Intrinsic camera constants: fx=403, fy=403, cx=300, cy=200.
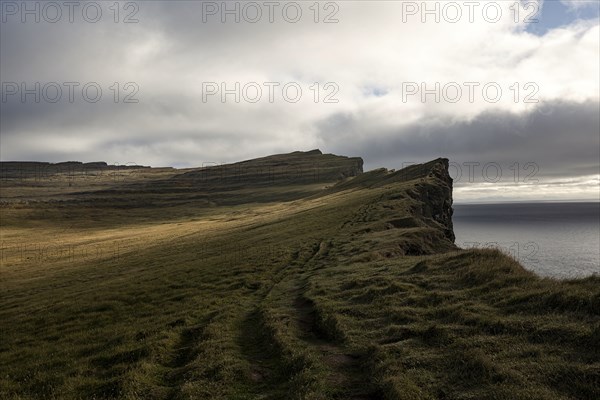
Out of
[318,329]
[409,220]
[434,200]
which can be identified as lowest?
[318,329]

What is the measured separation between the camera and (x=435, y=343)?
16281 mm

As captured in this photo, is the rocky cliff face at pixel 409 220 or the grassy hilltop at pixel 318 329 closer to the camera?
the grassy hilltop at pixel 318 329

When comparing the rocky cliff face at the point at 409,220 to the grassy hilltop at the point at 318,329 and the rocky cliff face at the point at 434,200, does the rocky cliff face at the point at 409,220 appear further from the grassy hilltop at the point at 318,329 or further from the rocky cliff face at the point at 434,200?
the grassy hilltop at the point at 318,329

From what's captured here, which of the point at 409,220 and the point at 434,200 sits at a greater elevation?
the point at 434,200

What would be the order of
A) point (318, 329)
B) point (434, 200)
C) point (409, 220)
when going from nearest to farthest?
point (318, 329) < point (409, 220) < point (434, 200)

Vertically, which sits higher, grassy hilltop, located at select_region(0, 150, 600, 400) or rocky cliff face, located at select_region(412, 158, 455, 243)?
rocky cliff face, located at select_region(412, 158, 455, 243)

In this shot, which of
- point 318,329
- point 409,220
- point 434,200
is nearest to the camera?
point 318,329

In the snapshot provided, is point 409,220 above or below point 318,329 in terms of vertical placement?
above

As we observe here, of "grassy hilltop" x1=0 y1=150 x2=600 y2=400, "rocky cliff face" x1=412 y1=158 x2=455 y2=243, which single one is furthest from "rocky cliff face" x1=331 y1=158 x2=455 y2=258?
"grassy hilltop" x1=0 y1=150 x2=600 y2=400

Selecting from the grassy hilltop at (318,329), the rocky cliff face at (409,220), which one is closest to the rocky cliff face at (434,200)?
the rocky cliff face at (409,220)

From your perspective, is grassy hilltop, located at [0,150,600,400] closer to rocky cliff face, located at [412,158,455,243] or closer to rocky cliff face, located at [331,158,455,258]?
rocky cliff face, located at [331,158,455,258]

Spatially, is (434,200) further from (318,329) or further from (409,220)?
(318,329)

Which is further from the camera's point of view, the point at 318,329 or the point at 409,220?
the point at 409,220

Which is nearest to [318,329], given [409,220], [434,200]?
[409,220]
